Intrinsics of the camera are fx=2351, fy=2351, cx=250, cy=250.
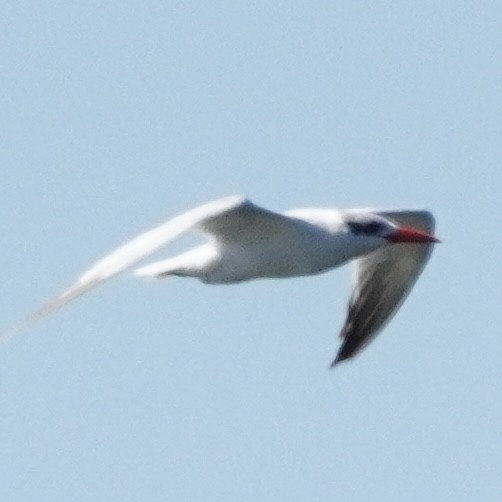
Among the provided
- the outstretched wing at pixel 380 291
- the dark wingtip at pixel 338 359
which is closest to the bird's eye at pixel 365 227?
the outstretched wing at pixel 380 291

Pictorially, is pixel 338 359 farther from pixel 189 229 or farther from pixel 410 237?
pixel 189 229

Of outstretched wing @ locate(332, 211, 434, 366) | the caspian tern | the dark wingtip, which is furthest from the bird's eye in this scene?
the dark wingtip

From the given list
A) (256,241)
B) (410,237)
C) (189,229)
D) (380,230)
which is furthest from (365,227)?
(189,229)

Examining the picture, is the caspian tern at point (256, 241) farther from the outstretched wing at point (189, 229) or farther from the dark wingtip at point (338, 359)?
the dark wingtip at point (338, 359)

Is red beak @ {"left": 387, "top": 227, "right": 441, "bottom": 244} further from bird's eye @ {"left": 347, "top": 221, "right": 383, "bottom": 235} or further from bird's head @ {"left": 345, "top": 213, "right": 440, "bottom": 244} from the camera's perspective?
bird's eye @ {"left": 347, "top": 221, "right": 383, "bottom": 235}

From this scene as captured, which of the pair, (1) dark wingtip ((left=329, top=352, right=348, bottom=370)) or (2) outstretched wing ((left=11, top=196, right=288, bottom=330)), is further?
(1) dark wingtip ((left=329, top=352, right=348, bottom=370))
